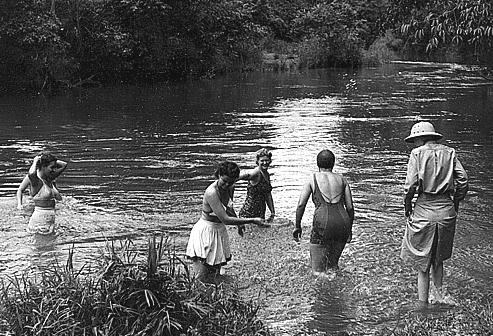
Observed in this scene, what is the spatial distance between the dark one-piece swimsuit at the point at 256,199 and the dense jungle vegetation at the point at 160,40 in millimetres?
11547

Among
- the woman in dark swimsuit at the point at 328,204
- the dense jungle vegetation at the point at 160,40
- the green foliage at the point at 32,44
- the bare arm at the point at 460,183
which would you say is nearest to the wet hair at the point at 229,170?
the woman in dark swimsuit at the point at 328,204

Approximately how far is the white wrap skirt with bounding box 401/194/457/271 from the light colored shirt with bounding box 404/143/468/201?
0.36ft

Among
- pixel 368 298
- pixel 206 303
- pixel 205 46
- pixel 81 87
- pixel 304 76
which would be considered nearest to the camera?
pixel 206 303

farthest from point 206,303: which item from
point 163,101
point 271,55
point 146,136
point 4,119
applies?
point 271,55

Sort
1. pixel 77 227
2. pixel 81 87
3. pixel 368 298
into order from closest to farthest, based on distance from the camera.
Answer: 1. pixel 368 298
2. pixel 77 227
3. pixel 81 87

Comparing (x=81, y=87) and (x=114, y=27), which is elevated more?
(x=114, y=27)

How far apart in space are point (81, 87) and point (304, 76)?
1576 centimetres

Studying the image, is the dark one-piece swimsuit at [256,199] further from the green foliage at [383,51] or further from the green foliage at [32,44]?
the green foliage at [383,51]

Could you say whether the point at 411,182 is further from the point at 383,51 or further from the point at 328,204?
the point at 383,51

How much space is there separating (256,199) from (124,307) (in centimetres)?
547

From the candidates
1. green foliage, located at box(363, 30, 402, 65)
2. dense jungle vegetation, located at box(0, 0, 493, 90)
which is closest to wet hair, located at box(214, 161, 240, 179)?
dense jungle vegetation, located at box(0, 0, 493, 90)

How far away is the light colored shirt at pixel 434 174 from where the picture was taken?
7180 mm

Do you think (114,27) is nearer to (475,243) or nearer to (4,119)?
(4,119)

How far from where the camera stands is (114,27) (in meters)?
39.9
